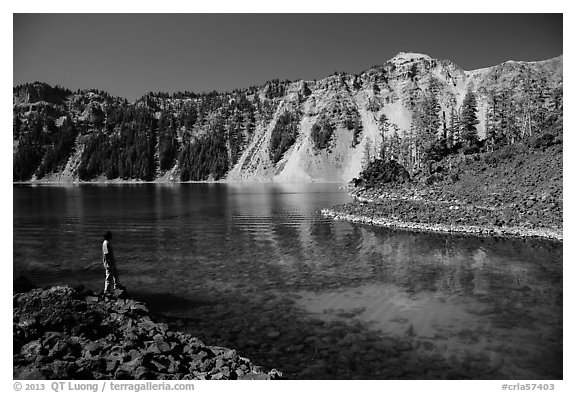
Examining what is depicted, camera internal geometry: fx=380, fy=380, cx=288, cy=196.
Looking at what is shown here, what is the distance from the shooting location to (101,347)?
10836mm

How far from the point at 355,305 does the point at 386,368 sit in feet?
17.2

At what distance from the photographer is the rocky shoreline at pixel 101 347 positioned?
9.44m

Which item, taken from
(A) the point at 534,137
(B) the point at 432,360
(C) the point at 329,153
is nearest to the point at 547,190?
(A) the point at 534,137

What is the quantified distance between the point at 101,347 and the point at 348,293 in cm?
1070

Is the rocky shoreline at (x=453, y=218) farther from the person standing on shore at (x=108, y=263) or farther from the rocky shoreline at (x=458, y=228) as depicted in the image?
the person standing on shore at (x=108, y=263)

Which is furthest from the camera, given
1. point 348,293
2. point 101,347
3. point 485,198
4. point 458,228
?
point 485,198

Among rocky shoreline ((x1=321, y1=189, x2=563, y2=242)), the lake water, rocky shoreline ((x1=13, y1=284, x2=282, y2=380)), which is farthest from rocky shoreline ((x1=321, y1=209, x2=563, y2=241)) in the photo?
rocky shoreline ((x1=13, y1=284, x2=282, y2=380))

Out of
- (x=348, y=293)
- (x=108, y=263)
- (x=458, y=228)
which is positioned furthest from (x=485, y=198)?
(x=108, y=263)

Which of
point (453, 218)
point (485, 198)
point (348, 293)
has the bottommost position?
point (348, 293)

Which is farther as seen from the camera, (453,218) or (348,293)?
(453,218)

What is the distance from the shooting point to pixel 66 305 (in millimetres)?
12617

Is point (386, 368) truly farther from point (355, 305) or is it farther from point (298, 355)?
point (355, 305)

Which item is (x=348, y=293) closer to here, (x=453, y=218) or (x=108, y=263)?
(x=108, y=263)

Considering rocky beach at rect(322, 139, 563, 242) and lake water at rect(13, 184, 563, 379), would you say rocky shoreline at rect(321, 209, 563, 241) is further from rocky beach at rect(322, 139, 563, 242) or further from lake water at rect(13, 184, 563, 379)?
lake water at rect(13, 184, 563, 379)
